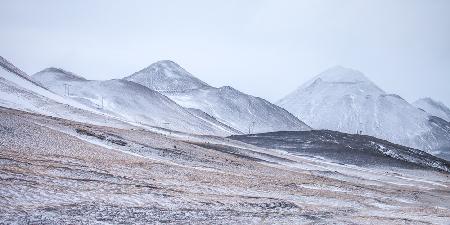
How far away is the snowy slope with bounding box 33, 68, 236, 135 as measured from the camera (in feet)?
369

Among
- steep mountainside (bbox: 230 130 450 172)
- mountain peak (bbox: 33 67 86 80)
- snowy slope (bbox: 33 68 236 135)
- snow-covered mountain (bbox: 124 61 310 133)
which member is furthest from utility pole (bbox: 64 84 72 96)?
steep mountainside (bbox: 230 130 450 172)

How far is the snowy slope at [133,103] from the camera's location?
112 meters

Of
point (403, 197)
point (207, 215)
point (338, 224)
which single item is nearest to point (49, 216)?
point (207, 215)

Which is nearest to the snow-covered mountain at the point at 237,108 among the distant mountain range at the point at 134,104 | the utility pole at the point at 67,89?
the distant mountain range at the point at 134,104

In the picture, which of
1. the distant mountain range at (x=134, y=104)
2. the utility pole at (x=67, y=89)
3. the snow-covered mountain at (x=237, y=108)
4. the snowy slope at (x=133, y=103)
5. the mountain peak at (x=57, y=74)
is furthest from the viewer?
the snow-covered mountain at (x=237, y=108)

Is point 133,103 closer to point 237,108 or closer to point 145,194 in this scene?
point 237,108

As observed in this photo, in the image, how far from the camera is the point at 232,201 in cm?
1933

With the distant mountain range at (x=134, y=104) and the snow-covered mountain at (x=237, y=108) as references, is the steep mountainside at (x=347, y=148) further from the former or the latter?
the snow-covered mountain at (x=237, y=108)

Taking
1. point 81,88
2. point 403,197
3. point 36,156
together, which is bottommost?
point 403,197

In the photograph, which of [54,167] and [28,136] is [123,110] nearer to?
[28,136]

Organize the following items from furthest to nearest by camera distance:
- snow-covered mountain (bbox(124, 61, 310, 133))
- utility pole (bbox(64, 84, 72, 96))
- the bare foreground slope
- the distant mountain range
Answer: snow-covered mountain (bbox(124, 61, 310, 133)) < utility pole (bbox(64, 84, 72, 96)) < the distant mountain range < the bare foreground slope

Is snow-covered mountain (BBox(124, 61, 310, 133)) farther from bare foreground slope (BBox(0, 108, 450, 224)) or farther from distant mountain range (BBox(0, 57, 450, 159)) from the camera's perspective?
bare foreground slope (BBox(0, 108, 450, 224))

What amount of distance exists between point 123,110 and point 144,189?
326 feet

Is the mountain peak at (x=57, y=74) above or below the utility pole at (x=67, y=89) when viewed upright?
above
